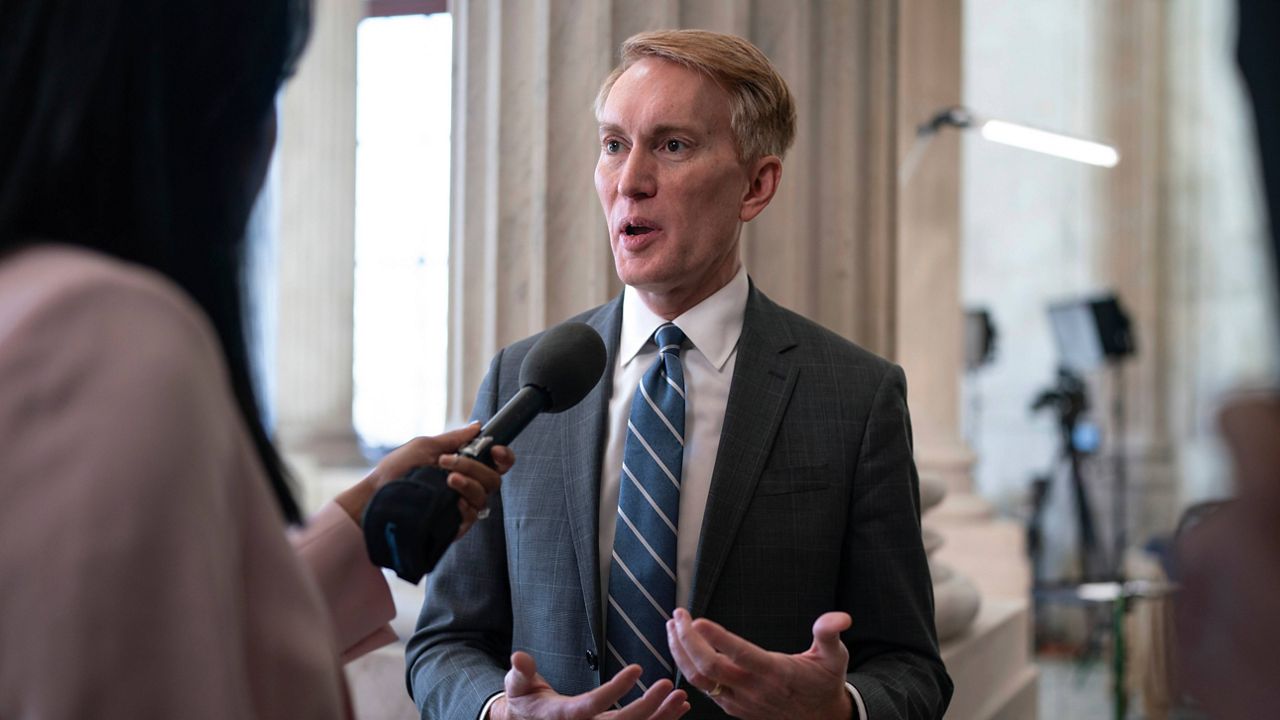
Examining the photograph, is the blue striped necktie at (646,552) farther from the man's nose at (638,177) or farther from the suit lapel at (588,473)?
the man's nose at (638,177)

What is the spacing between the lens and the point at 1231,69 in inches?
23.1

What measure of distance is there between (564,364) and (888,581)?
2.13ft

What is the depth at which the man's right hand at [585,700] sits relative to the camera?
1.48 metres

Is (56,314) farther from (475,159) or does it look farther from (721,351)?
(475,159)

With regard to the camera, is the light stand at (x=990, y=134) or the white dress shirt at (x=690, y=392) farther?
the light stand at (x=990, y=134)

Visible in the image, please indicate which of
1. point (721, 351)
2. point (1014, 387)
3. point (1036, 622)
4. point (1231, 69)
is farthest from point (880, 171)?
point (1014, 387)

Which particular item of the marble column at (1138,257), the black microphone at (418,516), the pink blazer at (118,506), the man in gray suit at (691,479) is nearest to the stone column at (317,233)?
the man in gray suit at (691,479)

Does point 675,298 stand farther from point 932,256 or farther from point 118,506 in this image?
point 932,256

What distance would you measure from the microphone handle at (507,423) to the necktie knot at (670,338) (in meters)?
0.47

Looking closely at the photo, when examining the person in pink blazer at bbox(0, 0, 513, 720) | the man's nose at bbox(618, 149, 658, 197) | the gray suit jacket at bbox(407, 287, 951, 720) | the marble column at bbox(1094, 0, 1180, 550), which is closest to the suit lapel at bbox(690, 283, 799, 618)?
the gray suit jacket at bbox(407, 287, 951, 720)

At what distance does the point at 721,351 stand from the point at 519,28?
3.40 ft

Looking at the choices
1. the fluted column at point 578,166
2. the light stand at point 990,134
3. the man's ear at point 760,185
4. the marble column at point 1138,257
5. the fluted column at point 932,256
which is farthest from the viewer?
the marble column at point 1138,257

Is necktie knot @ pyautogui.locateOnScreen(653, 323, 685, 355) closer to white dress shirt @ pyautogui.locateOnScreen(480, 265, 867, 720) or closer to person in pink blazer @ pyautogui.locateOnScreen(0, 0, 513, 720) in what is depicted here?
white dress shirt @ pyautogui.locateOnScreen(480, 265, 867, 720)

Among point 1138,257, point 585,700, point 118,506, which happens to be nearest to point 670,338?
point 585,700
